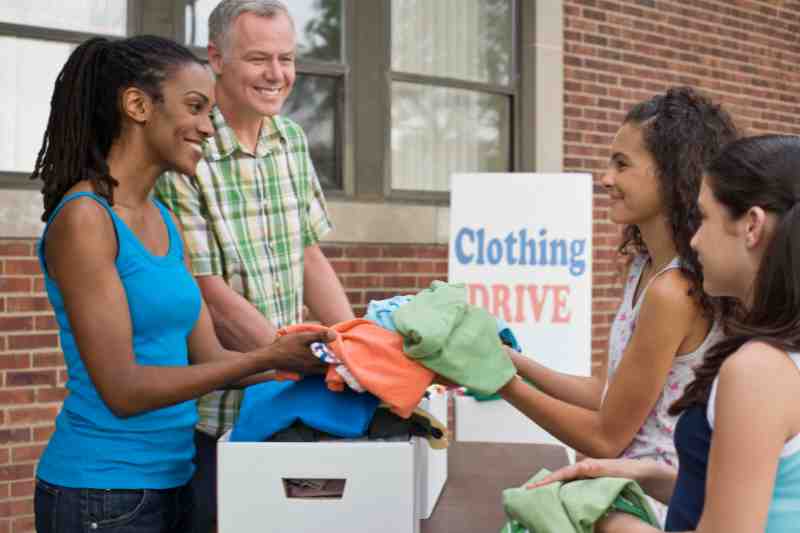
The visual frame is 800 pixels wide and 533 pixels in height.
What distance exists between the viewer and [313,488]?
6.50ft

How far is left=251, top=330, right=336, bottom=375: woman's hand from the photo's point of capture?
6.47ft

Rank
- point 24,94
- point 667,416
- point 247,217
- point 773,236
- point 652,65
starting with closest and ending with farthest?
point 773,236, point 667,416, point 247,217, point 24,94, point 652,65

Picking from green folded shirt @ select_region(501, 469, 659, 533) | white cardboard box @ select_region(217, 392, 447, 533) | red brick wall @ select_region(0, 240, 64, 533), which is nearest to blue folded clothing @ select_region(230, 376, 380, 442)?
white cardboard box @ select_region(217, 392, 447, 533)

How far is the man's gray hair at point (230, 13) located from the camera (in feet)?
9.13

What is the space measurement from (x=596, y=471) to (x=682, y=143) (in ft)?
2.76

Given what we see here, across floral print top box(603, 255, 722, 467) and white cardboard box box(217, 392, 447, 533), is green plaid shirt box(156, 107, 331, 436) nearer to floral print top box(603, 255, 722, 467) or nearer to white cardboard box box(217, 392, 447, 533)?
white cardboard box box(217, 392, 447, 533)

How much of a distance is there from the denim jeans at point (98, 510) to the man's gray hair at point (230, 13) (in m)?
1.31

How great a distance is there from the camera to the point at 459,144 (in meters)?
6.43

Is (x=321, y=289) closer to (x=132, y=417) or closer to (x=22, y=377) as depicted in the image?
(x=132, y=417)

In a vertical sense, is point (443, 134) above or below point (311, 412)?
above

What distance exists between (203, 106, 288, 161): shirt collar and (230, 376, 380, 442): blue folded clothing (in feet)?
2.79

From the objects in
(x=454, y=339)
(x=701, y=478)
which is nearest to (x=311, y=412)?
(x=454, y=339)

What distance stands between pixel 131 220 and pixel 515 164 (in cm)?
456

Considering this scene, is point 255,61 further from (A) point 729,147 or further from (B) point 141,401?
(A) point 729,147
